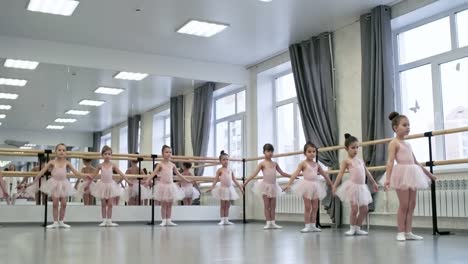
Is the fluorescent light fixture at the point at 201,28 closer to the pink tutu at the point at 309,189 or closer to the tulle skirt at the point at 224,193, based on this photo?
Result: the tulle skirt at the point at 224,193

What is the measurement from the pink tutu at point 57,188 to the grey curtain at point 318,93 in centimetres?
378

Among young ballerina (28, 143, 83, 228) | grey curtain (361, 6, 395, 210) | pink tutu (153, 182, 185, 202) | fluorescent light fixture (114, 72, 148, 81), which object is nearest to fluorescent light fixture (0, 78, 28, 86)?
fluorescent light fixture (114, 72, 148, 81)

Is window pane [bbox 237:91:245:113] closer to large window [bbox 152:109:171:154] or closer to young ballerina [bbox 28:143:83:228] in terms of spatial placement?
large window [bbox 152:109:171:154]

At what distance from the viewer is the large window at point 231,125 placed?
1050 cm

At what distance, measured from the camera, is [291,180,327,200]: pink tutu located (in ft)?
20.3

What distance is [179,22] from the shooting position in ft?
25.9

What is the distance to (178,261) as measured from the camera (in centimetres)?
289

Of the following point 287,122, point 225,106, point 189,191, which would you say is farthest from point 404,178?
point 225,106

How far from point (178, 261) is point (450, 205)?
4.25 meters

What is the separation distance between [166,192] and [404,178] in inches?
161

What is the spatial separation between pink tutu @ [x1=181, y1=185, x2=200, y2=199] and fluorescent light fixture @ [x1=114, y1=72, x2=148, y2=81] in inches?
89.1

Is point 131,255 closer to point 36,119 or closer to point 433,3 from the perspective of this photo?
point 433,3

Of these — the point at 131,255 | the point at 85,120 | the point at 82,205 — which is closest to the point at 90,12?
the point at 85,120

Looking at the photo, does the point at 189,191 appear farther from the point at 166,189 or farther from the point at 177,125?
the point at 177,125
